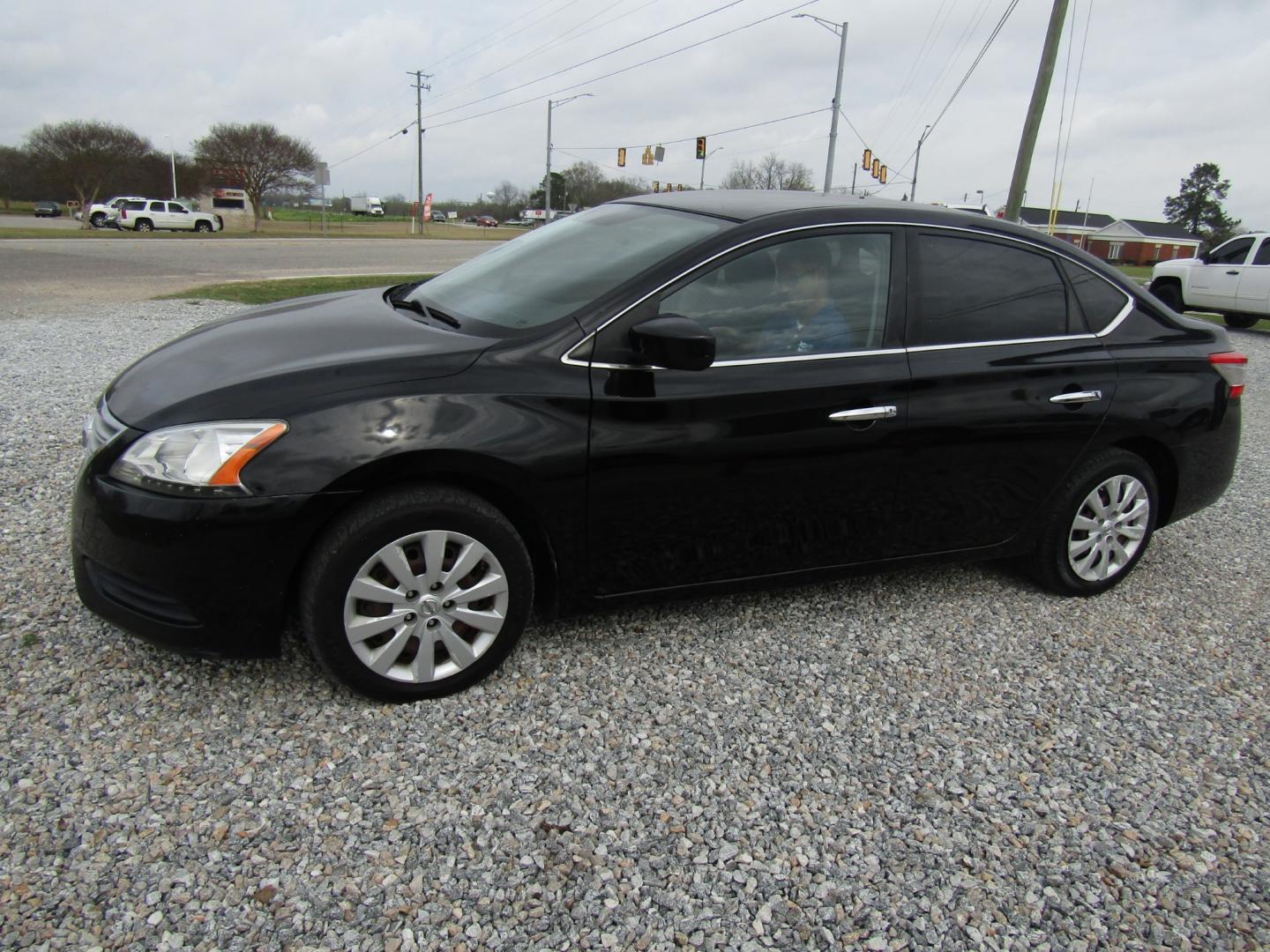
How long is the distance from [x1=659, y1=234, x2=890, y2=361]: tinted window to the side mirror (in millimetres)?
190

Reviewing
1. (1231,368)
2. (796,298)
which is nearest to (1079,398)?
(1231,368)

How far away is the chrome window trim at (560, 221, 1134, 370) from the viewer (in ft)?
9.80

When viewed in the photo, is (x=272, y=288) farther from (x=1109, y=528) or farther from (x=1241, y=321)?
(x=1241, y=321)

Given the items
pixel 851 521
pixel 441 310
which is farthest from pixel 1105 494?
pixel 441 310

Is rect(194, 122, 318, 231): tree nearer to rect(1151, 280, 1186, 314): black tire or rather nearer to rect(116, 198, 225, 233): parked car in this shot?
rect(116, 198, 225, 233): parked car

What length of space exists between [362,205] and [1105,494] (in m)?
98.2

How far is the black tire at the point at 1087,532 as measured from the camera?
3.90 metres

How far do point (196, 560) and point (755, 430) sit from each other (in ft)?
5.94

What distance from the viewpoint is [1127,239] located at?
261 feet

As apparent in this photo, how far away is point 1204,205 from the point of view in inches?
3172

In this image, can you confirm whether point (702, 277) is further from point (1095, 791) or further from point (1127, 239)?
point (1127, 239)

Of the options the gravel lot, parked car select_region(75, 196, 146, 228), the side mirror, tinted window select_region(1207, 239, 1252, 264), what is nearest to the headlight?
the gravel lot

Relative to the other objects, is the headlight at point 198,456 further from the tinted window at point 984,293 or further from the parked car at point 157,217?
the parked car at point 157,217

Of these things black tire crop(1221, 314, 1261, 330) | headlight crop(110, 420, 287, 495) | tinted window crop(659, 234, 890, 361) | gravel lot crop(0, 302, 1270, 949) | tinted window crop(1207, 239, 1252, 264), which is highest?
tinted window crop(1207, 239, 1252, 264)
